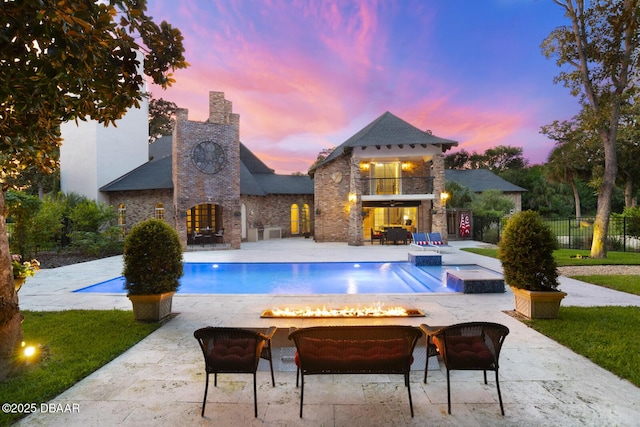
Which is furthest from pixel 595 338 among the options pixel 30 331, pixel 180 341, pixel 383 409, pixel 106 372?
pixel 30 331

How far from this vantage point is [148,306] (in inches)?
214

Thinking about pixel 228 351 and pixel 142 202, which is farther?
pixel 142 202

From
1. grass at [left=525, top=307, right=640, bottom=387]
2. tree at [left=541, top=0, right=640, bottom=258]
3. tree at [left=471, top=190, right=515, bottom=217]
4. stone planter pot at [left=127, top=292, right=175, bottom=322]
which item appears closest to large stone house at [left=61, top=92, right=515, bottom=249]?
tree at [left=471, top=190, right=515, bottom=217]

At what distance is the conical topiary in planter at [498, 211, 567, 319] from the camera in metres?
5.32

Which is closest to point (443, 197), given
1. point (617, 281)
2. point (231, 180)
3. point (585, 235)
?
point (585, 235)

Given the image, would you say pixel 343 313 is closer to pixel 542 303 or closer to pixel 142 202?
pixel 542 303

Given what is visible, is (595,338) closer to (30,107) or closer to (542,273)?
(542,273)

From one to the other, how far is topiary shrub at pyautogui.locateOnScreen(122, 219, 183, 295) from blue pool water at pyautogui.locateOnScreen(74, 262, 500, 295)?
10.9ft

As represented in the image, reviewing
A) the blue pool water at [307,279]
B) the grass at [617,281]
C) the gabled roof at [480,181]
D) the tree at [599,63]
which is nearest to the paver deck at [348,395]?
the blue pool water at [307,279]

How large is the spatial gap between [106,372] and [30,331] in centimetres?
236

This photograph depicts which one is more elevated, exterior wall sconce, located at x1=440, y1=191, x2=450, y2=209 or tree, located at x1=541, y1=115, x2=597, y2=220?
tree, located at x1=541, y1=115, x2=597, y2=220

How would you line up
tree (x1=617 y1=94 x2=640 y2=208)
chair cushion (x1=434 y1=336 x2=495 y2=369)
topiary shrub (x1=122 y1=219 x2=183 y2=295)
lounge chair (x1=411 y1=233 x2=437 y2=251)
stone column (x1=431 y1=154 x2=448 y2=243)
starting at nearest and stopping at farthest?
chair cushion (x1=434 y1=336 x2=495 y2=369) < topiary shrub (x1=122 y1=219 x2=183 y2=295) < lounge chair (x1=411 y1=233 x2=437 y2=251) < stone column (x1=431 y1=154 x2=448 y2=243) < tree (x1=617 y1=94 x2=640 y2=208)

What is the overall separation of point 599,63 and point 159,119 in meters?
37.8

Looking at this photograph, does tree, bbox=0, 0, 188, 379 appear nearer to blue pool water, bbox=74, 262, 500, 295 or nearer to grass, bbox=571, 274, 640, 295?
blue pool water, bbox=74, 262, 500, 295
